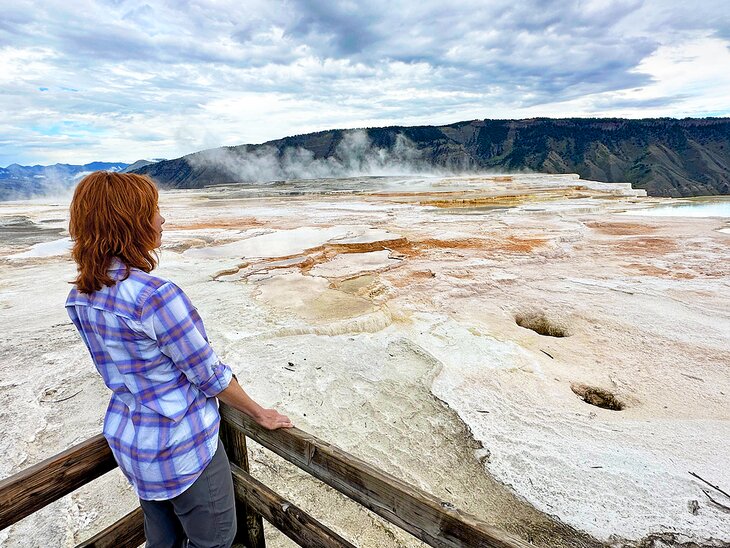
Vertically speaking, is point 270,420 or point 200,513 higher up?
point 270,420

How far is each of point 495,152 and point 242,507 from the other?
10526 centimetres

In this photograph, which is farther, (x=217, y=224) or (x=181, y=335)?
(x=217, y=224)

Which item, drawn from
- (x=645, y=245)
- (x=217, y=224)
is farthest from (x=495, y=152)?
(x=645, y=245)

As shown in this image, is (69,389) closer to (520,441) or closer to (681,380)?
(520,441)

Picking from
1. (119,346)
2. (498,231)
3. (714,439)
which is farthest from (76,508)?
(498,231)

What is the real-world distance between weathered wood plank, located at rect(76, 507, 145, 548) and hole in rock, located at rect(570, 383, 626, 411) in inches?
135

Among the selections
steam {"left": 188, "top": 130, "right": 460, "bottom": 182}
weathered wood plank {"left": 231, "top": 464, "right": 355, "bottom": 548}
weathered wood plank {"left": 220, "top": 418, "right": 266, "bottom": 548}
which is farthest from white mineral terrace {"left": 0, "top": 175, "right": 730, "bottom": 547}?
steam {"left": 188, "top": 130, "right": 460, "bottom": 182}

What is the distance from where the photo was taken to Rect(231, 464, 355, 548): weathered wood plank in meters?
1.56

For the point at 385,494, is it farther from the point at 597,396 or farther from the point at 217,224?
the point at 217,224

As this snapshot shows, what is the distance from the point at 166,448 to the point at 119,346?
32 centimetres

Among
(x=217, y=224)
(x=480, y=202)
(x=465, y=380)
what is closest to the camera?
(x=465, y=380)

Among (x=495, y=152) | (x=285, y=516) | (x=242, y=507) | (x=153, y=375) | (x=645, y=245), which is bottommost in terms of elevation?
(x=645, y=245)

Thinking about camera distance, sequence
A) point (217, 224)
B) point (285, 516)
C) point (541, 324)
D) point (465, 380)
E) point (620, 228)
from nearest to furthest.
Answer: point (285, 516) → point (465, 380) → point (541, 324) → point (620, 228) → point (217, 224)

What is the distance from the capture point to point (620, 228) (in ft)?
40.0
